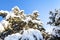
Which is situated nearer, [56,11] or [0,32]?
[0,32]

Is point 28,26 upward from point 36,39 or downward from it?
upward

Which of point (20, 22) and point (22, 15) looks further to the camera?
point (22, 15)

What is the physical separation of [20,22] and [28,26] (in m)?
0.72

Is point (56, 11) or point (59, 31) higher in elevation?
point (56, 11)

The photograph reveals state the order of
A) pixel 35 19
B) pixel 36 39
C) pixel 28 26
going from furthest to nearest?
pixel 35 19 < pixel 28 26 < pixel 36 39

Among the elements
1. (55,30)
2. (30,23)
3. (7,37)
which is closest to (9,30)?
(7,37)

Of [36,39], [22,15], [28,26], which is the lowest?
[36,39]

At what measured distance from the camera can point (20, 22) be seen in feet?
61.0

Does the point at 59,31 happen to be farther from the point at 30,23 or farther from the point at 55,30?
the point at 30,23

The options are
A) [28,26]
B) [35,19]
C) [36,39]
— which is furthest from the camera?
[35,19]

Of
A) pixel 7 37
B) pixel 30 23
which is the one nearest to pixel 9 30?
pixel 7 37

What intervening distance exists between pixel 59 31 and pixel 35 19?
2.71 meters

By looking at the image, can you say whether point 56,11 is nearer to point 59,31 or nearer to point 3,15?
point 59,31

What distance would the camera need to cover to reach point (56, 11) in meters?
19.3
